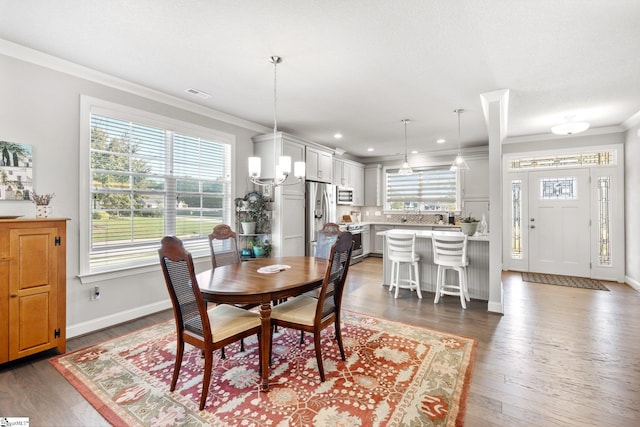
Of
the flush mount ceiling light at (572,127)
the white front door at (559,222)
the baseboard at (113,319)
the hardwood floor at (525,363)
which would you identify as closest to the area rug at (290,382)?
the hardwood floor at (525,363)

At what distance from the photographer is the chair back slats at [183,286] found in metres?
1.86

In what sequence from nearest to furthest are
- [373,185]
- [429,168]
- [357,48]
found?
[357,48]
[429,168]
[373,185]

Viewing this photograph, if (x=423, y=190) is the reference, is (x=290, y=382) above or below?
below

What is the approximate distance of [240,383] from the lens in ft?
7.09

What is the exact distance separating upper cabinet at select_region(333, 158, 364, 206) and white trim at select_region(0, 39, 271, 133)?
285cm

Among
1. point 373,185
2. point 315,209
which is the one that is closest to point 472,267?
point 315,209

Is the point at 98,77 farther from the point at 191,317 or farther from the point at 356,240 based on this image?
the point at 356,240

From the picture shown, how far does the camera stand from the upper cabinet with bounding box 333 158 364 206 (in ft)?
21.9

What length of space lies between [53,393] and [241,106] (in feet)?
11.3

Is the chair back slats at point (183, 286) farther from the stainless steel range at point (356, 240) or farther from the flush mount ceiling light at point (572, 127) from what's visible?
the flush mount ceiling light at point (572, 127)

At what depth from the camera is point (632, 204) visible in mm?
4730

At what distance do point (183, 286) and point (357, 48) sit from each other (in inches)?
92.0

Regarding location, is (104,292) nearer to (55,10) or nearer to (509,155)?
(55,10)

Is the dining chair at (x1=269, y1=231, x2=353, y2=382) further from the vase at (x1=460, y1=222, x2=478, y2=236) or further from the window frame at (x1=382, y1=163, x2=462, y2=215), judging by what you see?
the window frame at (x1=382, y1=163, x2=462, y2=215)
